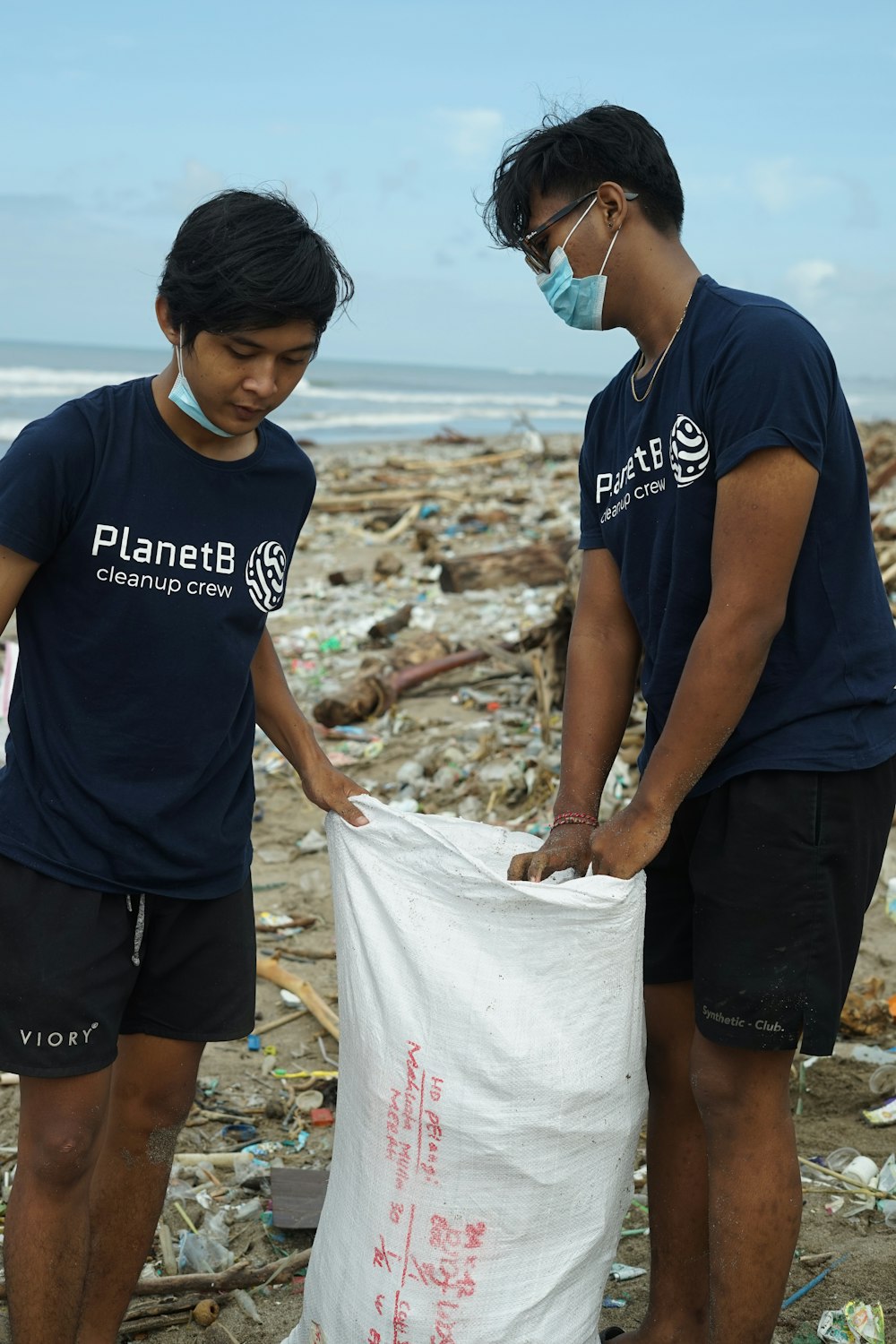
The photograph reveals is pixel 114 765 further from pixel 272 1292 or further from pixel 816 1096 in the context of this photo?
pixel 816 1096

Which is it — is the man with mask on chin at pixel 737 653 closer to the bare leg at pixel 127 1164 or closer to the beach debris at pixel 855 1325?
the beach debris at pixel 855 1325

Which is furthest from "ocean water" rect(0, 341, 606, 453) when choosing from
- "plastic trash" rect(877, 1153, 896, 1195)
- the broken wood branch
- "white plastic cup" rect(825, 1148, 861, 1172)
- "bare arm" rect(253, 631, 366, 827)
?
"bare arm" rect(253, 631, 366, 827)

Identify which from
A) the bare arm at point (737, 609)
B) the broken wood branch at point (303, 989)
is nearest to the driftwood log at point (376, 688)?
the broken wood branch at point (303, 989)

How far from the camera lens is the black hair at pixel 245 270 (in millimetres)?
1858

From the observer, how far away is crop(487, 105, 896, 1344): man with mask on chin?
70.8 inches

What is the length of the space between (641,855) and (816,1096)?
60.5 inches

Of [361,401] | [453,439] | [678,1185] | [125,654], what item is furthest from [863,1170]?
[361,401]

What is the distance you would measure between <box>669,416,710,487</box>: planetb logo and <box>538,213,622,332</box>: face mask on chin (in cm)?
30

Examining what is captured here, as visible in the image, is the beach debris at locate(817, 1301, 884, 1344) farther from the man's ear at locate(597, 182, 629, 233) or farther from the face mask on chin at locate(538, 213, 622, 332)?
the man's ear at locate(597, 182, 629, 233)

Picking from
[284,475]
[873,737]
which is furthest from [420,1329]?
[284,475]

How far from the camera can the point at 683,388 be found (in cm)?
189

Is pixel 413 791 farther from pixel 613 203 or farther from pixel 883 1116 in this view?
pixel 613 203

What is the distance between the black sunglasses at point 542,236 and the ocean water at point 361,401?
15.3m

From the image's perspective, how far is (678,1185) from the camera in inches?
85.1
